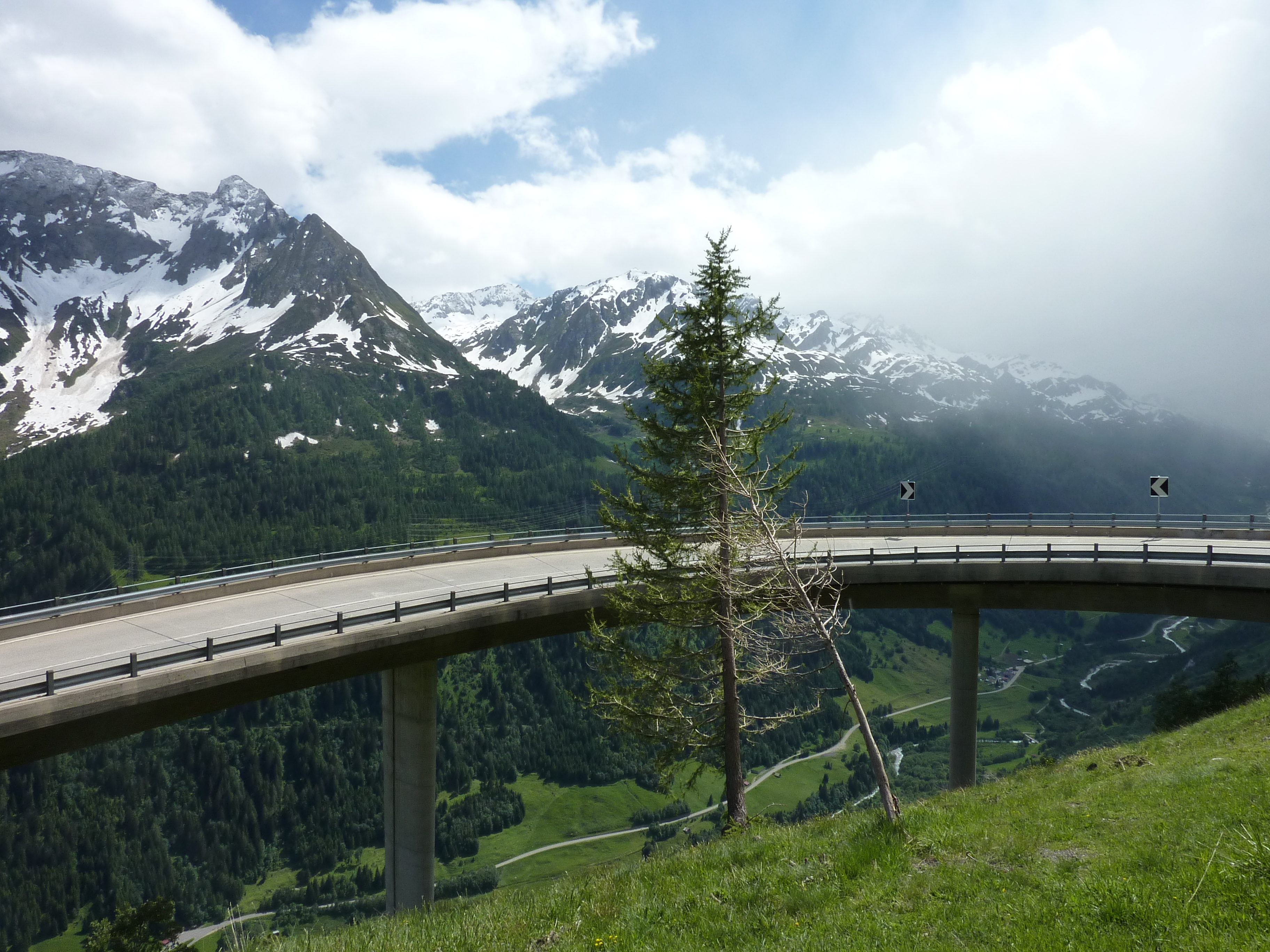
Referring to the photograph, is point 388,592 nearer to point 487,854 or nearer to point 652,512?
point 652,512

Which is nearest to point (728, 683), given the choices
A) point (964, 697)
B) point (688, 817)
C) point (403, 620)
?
point (403, 620)

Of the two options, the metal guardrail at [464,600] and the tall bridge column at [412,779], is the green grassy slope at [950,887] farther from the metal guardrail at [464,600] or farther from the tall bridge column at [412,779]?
the tall bridge column at [412,779]

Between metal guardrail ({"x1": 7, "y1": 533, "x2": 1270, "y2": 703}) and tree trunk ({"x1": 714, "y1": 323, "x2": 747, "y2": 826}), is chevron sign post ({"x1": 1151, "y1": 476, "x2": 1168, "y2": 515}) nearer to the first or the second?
metal guardrail ({"x1": 7, "y1": 533, "x2": 1270, "y2": 703})

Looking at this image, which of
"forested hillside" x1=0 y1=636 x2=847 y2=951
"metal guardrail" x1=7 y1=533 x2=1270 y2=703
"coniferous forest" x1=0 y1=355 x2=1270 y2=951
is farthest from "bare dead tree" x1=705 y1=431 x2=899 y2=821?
"forested hillside" x1=0 y1=636 x2=847 y2=951

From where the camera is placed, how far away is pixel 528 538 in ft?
130

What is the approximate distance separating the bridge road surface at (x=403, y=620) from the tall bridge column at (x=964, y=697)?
1.55 feet

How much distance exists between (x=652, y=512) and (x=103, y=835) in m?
145

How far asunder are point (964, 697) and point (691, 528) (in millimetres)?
16903

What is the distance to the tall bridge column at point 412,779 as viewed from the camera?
25.0m

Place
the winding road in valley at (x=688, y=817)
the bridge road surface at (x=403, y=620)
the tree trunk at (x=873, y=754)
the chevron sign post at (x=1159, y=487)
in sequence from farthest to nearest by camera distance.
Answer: the winding road in valley at (x=688, y=817) → the chevron sign post at (x=1159, y=487) → the bridge road surface at (x=403, y=620) → the tree trunk at (x=873, y=754)

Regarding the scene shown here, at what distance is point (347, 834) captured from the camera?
12812cm

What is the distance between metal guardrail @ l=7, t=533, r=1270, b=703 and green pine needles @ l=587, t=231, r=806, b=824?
311cm

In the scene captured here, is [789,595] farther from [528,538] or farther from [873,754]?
[528,538]

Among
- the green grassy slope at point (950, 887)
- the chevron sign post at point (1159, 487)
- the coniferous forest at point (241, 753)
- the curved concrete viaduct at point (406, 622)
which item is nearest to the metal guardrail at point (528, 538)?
the curved concrete viaduct at point (406, 622)
